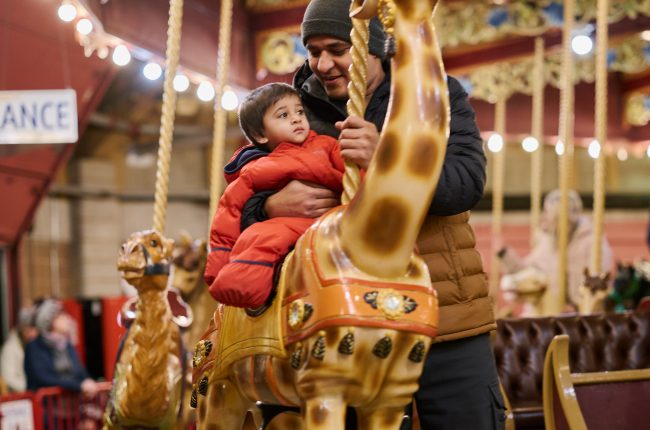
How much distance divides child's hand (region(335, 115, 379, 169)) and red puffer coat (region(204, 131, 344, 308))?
20cm

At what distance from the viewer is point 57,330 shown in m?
8.78

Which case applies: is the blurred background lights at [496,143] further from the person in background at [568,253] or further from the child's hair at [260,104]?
the child's hair at [260,104]

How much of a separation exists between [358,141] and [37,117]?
3336 millimetres

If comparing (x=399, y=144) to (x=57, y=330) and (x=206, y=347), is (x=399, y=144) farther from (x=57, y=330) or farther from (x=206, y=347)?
(x=57, y=330)

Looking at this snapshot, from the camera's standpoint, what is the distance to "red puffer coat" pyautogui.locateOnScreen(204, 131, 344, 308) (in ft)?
7.67

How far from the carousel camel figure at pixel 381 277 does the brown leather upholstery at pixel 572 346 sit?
3337 mm

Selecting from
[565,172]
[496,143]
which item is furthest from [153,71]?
[496,143]

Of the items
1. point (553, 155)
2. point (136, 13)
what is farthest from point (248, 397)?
point (553, 155)

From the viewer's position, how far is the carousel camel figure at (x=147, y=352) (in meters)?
3.87

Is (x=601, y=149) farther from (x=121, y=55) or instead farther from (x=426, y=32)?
(x=426, y=32)

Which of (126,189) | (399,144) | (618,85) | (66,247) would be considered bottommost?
(399,144)

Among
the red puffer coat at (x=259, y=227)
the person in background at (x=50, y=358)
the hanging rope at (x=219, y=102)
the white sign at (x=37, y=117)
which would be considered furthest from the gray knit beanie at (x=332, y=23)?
the person in background at (x=50, y=358)

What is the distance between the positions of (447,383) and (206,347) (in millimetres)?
679

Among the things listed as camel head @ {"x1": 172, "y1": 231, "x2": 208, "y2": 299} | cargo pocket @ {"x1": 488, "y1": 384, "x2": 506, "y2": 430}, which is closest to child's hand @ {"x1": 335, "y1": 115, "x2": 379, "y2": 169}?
cargo pocket @ {"x1": 488, "y1": 384, "x2": 506, "y2": 430}
